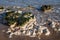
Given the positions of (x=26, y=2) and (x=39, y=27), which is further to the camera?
(x=26, y=2)

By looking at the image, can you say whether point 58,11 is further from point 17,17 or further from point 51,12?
point 17,17

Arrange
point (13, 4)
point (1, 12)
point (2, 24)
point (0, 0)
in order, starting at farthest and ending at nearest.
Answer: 1. point (0, 0)
2. point (13, 4)
3. point (1, 12)
4. point (2, 24)

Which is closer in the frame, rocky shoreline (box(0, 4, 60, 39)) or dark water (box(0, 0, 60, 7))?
rocky shoreline (box(0, 4, 60, 39))

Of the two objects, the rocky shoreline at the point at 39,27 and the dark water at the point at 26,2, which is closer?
the rocky shoreline at the point at 39,27

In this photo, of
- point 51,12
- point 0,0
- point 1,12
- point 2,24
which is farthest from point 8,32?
point 0,0


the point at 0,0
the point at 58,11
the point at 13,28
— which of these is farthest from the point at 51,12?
the point at 0,0

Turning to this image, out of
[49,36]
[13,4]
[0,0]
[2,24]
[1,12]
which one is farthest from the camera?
[0,0]

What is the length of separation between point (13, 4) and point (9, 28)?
4863 mm

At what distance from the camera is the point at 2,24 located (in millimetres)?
9836

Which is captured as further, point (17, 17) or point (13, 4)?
point (13, 4)

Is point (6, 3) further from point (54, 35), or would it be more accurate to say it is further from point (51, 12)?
point (54, 35)

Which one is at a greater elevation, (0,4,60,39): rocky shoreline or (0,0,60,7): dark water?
(0,4,60,39): rocky shoreline

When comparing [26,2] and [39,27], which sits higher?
[39,27]

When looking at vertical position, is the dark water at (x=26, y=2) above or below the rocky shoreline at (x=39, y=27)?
below
